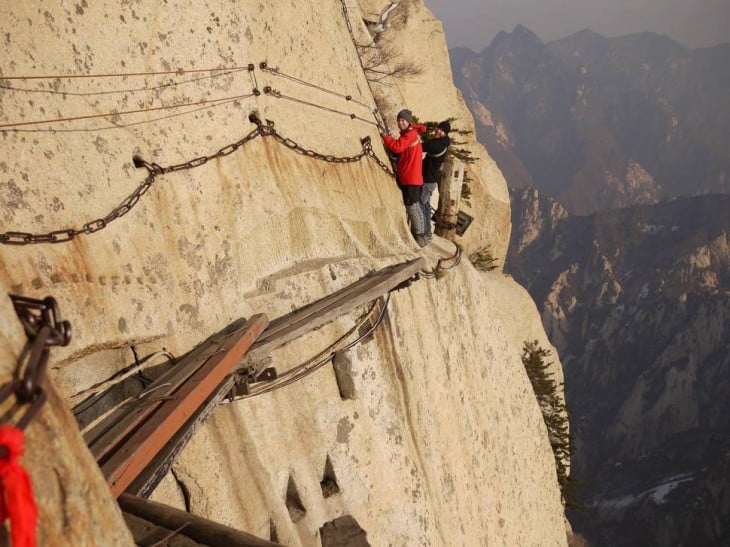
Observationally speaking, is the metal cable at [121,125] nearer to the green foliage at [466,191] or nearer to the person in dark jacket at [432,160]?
the person in dark jacket at [432,160]

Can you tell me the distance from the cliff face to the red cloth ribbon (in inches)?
7.4

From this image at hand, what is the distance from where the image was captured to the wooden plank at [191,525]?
321cm

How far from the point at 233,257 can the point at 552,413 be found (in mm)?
19395

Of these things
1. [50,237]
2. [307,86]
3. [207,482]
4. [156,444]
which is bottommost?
[207,482]

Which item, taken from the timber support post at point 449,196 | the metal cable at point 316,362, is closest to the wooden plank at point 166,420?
the metal cable at point 316,362

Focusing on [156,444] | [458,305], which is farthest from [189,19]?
[458,305]

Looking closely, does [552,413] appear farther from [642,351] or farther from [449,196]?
[642,351]

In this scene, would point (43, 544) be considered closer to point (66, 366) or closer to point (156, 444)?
point (156, 444)

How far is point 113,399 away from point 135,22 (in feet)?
12.0

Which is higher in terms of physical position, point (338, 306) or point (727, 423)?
point (338, 306)

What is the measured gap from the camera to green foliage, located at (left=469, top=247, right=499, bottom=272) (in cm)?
2228

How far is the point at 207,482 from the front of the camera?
217 inches

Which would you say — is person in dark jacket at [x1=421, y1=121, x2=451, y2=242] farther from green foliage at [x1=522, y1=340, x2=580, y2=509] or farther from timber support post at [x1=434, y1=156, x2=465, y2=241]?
green foliage at [x1=522, y1=340, x2=580, y2=509]

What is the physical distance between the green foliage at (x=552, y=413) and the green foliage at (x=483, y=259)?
3.45 meters
